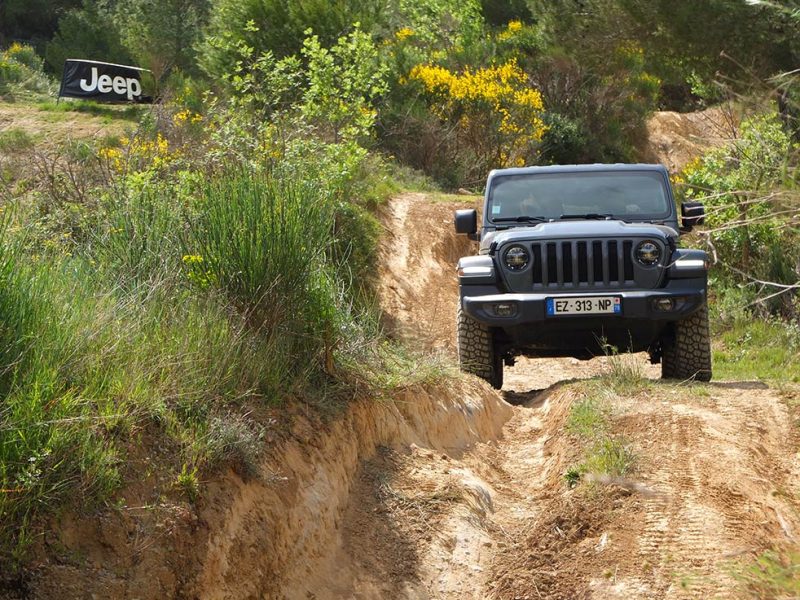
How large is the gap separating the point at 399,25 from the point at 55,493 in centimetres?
3006

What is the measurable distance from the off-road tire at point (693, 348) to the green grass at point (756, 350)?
1.21 metres

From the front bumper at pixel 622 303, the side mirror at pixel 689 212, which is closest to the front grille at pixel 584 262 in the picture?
the front bumper at pixel 622 303

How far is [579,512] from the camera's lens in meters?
6.92

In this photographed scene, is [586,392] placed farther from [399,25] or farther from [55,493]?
[399,25]

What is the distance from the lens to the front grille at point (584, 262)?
9844 millimetres

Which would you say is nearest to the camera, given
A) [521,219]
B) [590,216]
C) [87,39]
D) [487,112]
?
[590,216]

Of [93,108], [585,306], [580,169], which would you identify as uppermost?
[93,108]

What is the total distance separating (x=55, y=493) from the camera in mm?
4629

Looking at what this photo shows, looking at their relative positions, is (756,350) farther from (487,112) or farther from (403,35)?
(403,35)

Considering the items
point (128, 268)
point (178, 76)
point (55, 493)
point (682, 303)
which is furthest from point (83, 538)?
point (178, 76)

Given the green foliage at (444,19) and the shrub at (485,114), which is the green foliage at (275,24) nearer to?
the shrub at (485,114)

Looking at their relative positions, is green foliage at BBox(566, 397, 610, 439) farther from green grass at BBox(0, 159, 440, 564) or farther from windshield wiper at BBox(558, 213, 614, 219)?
windshield wiper at BBox(558, 213, 614, 219)

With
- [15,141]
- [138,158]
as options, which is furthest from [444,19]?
[138,158]

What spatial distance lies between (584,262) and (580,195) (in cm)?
130
